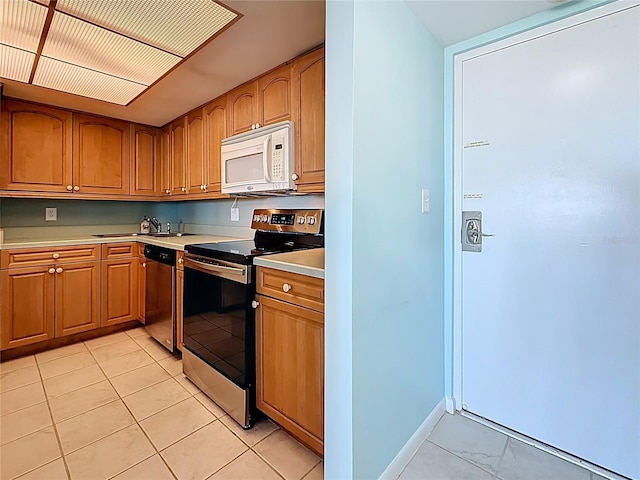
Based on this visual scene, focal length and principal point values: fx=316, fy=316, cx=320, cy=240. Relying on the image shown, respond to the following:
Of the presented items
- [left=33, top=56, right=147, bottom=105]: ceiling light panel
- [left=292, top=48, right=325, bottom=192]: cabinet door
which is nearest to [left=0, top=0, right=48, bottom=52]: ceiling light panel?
[left=33, top=56, right=147, bottom=105]: ceiling light panel

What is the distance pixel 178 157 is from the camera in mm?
3131

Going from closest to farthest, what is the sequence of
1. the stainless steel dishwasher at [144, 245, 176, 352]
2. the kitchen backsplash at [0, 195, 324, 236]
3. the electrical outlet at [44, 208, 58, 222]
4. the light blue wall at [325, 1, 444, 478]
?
the light blue wall at [325, 1, 444, 478], the stainless steel dishwasher at [144, 245, 176, 352], the kitchen backsplash at [0, 195, 324, 236], the electrical outlet at [44, 208, 58, 222]

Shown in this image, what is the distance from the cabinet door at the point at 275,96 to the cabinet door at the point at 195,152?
0.88 metres

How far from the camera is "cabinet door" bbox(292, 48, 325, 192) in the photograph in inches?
71.9

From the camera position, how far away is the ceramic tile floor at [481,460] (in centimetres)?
137

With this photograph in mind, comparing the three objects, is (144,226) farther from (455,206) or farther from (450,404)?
(450,404)

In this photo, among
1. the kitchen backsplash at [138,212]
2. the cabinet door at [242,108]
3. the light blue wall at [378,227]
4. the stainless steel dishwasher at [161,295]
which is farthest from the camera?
the kitchen backsplash at [138,212]

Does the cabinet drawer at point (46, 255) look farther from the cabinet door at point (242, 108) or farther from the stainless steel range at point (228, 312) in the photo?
the cabinet door at point (242, 108)

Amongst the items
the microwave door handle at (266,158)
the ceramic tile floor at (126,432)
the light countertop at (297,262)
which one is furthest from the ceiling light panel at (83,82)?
the ceramic tile floor at (126,432)

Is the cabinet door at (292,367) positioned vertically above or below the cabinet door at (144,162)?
below

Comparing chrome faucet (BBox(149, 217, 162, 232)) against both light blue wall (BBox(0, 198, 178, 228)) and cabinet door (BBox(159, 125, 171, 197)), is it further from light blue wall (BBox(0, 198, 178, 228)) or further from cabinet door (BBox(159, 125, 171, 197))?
cabinet door (BBox(159, 125, 171, 197))

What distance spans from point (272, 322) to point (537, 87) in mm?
1701

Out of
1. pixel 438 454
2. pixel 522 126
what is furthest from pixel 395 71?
pixel 438 454

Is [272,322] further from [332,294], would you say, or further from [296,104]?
[296,104]
